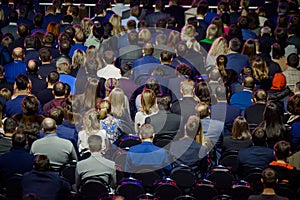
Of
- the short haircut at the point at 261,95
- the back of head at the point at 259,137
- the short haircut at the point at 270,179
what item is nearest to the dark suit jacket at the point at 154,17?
the short haircut at the point at 261,95

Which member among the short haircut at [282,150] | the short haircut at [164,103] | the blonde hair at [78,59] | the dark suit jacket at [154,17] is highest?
the dark suit jacket at [154,17]

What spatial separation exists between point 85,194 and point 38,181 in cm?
63

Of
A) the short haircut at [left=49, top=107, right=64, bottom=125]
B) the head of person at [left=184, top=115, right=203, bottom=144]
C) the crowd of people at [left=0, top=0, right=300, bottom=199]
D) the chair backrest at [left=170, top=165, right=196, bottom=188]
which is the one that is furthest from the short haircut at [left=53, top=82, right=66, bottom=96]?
the chair backrest at [left=170, top=165, right=196, bottom=188]

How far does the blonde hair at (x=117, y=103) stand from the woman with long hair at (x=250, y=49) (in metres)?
3.54

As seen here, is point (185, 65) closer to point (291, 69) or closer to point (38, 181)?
point (291, 69)

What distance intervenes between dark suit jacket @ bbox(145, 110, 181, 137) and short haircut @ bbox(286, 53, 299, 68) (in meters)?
3.42

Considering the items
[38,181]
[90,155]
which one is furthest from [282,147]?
[38,181]

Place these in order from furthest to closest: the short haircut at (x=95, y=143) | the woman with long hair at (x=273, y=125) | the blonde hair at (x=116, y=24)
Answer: the blonde hair at (x=116, y=24), the woman with long hair at (x=273, y=125), the short haircut at (x=95, y=143)

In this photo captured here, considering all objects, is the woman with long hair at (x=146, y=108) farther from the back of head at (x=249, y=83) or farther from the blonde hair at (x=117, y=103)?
the back of head at (x=249, y=83)

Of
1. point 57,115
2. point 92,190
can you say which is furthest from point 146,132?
point 57,115

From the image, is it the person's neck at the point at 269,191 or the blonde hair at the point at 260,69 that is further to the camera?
the blonde hair at the point at 260,69

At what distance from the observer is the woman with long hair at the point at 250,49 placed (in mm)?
14188

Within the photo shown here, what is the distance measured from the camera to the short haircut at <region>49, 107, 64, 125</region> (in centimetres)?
1087

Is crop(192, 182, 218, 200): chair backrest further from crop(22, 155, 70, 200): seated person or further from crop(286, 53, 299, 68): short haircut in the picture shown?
crop(286, 53, 299, 68): short haircut
